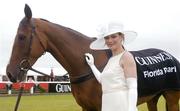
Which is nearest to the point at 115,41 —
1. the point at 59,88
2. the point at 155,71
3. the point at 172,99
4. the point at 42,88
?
the point at 155,71

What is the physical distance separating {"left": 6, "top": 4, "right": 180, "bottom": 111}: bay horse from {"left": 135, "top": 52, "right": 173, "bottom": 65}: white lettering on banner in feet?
2.82

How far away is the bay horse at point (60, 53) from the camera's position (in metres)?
6.42

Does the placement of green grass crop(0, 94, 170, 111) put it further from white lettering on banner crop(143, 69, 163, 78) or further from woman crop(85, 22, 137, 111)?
woman crop(85, 22, 137, 111)

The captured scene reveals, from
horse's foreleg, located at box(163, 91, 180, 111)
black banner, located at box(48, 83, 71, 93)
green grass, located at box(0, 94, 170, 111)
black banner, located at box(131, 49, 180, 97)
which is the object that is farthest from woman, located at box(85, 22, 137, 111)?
black banner, located at box(48, 83, 71, 93)

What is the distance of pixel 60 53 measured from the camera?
6.86 meters

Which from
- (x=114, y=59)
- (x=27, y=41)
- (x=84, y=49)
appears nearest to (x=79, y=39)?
(x=84, y=49)

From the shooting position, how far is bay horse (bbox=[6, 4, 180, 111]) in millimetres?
6418

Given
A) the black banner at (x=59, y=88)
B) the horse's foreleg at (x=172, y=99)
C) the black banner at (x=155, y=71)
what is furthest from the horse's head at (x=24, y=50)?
the black banner at (x=59, y=88)

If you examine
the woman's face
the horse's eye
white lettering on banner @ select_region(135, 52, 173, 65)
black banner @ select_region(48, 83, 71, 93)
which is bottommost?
black banner @ select_region(48, 83, 71, 93)

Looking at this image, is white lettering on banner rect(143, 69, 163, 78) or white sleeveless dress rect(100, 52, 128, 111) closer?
white sleeveless dress rect(100, 52, 128, 111)

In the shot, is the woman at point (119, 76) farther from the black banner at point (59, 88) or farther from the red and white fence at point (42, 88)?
the black banner at point (59, 88)

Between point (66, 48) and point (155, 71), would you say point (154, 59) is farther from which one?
point (66, 48)

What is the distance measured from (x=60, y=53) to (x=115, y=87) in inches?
87.2


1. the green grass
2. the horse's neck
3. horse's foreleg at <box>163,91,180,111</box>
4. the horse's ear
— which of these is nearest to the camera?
the horse's ear
